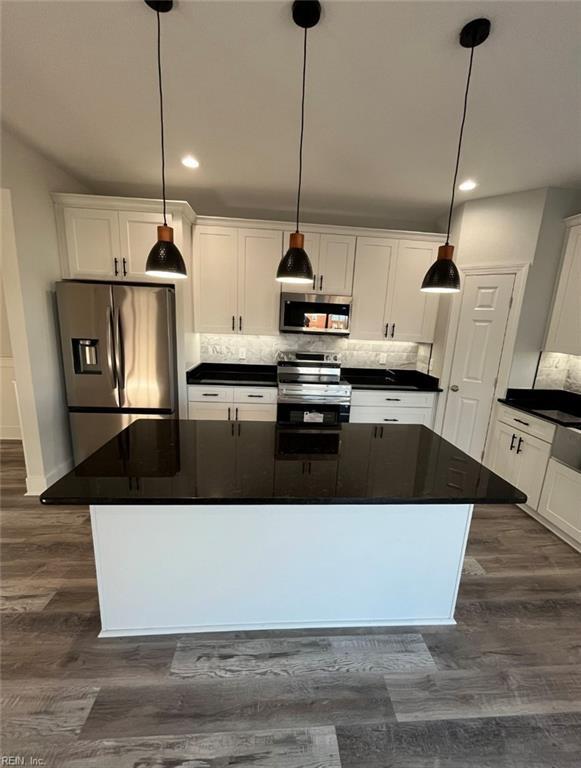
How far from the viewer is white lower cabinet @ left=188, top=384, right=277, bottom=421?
3.39 meters

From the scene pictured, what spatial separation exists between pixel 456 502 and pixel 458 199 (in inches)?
120

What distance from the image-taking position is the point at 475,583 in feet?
6.87

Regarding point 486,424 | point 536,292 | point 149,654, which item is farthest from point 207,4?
point 486,424

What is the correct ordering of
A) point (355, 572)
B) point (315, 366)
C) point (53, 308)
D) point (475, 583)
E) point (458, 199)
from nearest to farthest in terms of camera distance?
point (355, 572) → point (475, 583) → point (53, 308) → point (458, 199) → point (315, 366)

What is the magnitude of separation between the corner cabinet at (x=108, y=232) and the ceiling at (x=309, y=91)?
316 mm

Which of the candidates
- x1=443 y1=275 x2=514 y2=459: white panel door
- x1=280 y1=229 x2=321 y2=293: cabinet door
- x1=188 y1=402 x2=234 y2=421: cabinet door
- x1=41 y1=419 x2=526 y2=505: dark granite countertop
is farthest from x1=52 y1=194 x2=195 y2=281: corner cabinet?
x1=443 y1=275 x2=514 y2=459: white panel door

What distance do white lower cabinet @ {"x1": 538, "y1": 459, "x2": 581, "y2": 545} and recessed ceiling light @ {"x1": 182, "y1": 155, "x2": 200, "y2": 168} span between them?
3791mm

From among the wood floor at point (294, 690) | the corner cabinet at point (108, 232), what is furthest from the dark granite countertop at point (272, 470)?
the corner cabinet at point (108, 232)

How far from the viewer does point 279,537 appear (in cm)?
160

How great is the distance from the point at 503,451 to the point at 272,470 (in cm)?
263

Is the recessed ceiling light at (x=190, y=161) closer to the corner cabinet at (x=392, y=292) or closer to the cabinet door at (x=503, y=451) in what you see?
the corner cabinet at (x=392, y=292)

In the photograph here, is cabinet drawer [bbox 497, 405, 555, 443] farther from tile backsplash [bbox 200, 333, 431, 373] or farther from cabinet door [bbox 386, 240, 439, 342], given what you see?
cabinet door [bbox 386, 240, 439, 342]

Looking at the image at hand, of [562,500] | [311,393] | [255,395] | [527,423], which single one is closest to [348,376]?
[311,393]

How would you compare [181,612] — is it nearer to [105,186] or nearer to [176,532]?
[176,532]
